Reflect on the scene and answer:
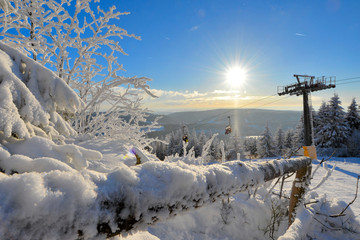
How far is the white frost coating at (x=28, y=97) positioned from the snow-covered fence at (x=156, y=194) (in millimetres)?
942

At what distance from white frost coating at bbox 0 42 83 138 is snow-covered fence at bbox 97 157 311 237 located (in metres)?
0.94

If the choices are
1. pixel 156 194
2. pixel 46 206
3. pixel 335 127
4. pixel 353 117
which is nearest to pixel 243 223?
pixel 156 194

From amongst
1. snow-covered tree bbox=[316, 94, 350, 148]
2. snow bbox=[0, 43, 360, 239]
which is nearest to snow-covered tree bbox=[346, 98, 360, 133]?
snow-covered tree bbox=[316, 94, 350, 148]

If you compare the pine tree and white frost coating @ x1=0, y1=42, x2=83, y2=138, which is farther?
the pine tree

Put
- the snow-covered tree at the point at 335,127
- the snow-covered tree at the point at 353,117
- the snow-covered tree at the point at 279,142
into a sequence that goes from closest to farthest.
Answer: the snow-covered tree at the point at 335,127, the snow-covered tree at the point at 353,117, the snow-covered tree at the point at 279,142

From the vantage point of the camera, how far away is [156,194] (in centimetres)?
71

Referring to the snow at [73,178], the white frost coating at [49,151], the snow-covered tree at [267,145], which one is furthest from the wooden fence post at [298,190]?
the snow-covered tree at [267,145]

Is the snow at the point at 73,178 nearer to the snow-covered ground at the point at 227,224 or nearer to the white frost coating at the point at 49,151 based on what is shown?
the white frost coating at the point at 49,151

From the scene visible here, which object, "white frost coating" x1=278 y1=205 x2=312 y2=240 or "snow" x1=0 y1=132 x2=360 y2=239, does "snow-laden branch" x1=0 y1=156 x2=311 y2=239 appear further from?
"white frost coating" x1=278 y1=205 x2=312 y2=240

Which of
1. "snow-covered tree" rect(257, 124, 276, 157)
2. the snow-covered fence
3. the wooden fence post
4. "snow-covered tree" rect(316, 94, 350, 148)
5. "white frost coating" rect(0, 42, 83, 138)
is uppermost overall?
"white frost coating" rect(0, 42, 83, 138)

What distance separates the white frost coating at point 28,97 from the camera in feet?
3.71

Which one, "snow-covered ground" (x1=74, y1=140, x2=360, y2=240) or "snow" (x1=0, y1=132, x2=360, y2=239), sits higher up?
"snow" (x1=0, y1=132, x2=360, y2=239)

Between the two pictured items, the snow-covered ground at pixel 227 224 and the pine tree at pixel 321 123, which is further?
the pine tree at pixel 321 123

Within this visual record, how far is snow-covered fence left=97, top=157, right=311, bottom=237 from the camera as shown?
608 millimetres
